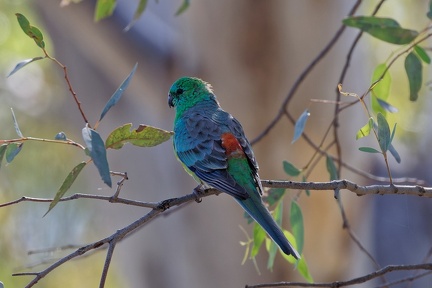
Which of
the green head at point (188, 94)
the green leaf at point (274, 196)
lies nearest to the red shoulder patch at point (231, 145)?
the green leaf at point (274, 196)

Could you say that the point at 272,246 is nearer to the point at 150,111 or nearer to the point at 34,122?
the point at 150,111

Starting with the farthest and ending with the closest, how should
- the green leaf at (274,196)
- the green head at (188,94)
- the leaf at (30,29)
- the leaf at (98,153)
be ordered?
the green head at (188,94) < the green leaf at (274,196) < the leaf at (30,29) < the leaf at (98,153)

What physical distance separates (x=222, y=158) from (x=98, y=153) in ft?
2.47

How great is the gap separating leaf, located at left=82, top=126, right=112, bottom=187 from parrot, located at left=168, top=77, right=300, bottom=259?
1.71 ft

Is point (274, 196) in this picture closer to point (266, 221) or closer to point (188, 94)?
point (266, 221)

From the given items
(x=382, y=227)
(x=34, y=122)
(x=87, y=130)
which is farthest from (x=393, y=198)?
(x=87, y=130)

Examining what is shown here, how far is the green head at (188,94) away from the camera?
8.57 feet

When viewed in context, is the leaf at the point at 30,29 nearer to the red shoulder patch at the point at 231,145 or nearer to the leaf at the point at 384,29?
the red shoulder patch at the point at 231,145

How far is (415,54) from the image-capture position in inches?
A: 80.1

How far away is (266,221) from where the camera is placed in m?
1.74

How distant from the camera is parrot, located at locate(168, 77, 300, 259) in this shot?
1.80 m

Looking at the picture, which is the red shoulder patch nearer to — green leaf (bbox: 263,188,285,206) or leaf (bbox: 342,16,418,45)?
green leaf (bbox: 263,188,285,206)

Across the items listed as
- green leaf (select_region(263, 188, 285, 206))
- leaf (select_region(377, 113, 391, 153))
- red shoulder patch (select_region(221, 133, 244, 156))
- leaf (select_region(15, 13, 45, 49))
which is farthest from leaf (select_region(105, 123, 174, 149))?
green leaf (select_region(263, 188, 285, 206))

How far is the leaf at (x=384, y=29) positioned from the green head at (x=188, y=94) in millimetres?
770
